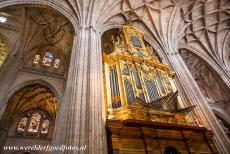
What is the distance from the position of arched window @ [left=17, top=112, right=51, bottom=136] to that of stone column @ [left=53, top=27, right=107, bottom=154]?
1260 cm

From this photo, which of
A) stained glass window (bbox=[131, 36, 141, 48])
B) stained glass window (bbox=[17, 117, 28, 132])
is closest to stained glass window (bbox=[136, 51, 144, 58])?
stained glass window (bbox=[131, 36, 141, 48])

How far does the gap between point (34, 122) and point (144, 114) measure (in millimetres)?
15145

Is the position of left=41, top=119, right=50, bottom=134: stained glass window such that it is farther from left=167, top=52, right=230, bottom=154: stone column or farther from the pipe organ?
left=167, top=52, right=230, bottom=154: stone column

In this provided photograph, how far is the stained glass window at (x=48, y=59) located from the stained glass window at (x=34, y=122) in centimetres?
615

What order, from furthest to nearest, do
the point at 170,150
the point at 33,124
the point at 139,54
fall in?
1. the point at 33,124
2. the point at 139,54
3. the point at 170,150

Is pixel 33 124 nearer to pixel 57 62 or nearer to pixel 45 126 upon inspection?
pixel 45 126

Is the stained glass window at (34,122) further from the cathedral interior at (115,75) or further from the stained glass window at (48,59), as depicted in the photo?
the stained glass window at (48,59)

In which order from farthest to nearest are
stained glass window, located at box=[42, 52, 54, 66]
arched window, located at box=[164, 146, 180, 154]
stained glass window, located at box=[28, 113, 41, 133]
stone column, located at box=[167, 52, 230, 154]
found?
stained glass window, located at box=[28, 113, 41, 133], stained glass window, located at box=[42, 52, 54, 66], stone column, located at box=[167, 52, 230, 154], arched window, located at box=[164, 146, 180, 154]

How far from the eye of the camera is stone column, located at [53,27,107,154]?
576cm

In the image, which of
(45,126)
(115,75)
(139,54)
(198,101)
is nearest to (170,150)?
(115,75)

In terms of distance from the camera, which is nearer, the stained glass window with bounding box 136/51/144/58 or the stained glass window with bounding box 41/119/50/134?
the stained glass window with bounding box 136/51/144/58

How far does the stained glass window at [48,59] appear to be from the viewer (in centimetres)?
1703

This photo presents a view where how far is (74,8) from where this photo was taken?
12.0 m

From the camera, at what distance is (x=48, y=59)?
1741cm
